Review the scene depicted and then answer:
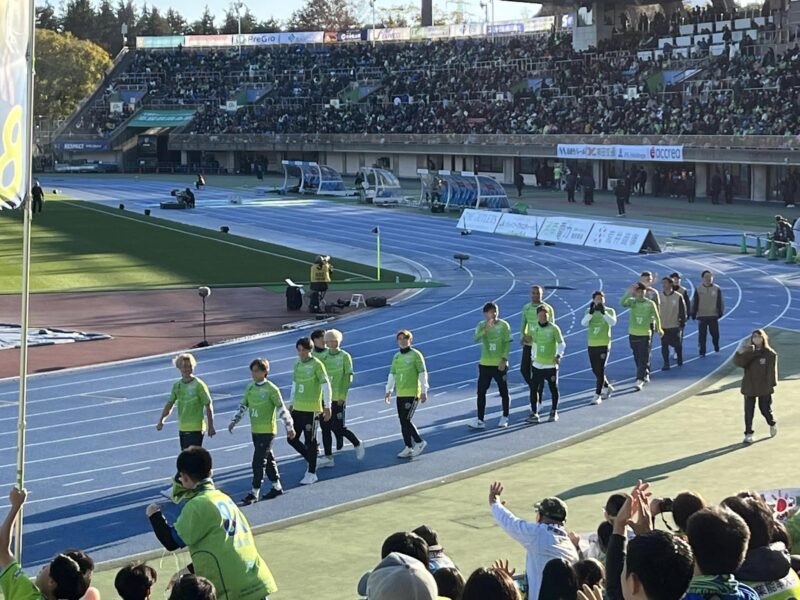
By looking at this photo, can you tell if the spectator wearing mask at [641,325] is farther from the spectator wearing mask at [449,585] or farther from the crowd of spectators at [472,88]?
the crowd of spectators at [472,88]

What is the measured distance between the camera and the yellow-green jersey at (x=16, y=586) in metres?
7.12

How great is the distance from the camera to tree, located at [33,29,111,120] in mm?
118562

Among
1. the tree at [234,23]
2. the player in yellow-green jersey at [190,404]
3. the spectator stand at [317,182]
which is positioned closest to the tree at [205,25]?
the tree at [234,23]

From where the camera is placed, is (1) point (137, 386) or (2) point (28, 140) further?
(1) point (137, 386)

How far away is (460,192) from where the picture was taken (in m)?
60.0

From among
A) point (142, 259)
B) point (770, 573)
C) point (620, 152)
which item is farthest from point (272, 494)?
point (620, 152)

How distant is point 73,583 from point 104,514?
8.83 meters

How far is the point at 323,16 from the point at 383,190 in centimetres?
10101

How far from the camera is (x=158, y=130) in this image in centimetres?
10362

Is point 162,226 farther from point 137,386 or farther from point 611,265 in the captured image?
point 137,386

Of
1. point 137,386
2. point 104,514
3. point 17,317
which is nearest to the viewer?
point 104,514

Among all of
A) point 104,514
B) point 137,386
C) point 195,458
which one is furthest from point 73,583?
point 137,386

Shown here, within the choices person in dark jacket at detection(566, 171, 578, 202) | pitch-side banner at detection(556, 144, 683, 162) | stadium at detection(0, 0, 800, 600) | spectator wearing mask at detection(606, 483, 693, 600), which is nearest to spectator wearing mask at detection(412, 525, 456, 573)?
stadium at detection(0, 0, 800, 600)

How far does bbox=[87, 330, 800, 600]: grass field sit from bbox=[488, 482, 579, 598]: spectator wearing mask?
13.2ft
